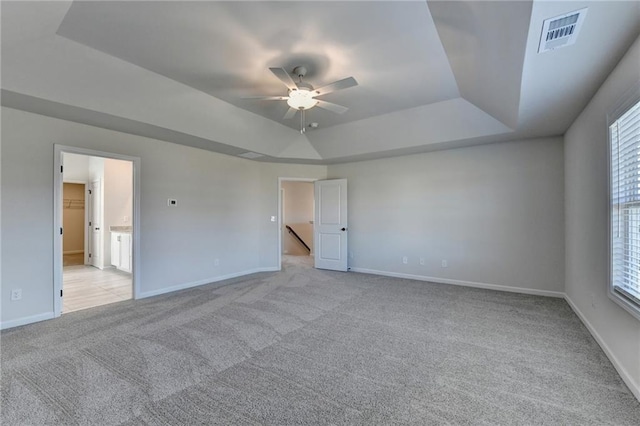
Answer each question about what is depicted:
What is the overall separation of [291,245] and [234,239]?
3.97 meters

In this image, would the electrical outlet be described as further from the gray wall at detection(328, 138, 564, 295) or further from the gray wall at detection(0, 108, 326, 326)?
the gray wall at detection(328, 138, 564, 295)

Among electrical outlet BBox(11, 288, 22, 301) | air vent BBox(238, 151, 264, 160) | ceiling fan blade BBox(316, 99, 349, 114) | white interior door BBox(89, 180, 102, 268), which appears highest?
ceiling fan blade BBox(316, 99, 349, 114)

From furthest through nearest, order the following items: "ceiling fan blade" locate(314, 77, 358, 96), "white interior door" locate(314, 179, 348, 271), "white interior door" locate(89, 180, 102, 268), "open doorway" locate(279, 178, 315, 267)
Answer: "open doorway" locate(279, 178, 315, 267) → "white interior door" locate(89, 180, 102, 268) → "white interior door" locate(314, 179, 348, 271) → "ceiling fan blade" locate(314, 77, 358, 96)

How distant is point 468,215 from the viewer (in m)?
5.13

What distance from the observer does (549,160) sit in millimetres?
4465

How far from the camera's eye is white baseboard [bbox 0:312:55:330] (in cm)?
325

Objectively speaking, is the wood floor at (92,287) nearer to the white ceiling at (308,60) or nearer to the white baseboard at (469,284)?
the white ceiling at (308,60)

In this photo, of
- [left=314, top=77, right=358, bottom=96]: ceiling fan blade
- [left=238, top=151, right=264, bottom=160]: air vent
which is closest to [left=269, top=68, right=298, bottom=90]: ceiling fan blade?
[left=314, top=77, right=358, bottom=96]: ceiling fan blade

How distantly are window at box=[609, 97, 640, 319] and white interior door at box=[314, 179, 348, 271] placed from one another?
4532 mm

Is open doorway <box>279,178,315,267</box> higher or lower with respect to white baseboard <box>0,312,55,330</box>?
higher

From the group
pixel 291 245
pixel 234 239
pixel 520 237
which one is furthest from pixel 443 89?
pixel 291 245

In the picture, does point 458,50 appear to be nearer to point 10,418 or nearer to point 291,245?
point 10,418

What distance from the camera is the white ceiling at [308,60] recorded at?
7.32 feet

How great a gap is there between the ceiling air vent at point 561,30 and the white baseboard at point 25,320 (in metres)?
5.76
